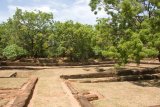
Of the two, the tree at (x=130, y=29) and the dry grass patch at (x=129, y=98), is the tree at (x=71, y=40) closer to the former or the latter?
the tree at (x=130, y=29)


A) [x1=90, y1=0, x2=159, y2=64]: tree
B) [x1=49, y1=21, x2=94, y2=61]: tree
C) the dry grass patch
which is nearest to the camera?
the dry grass patch

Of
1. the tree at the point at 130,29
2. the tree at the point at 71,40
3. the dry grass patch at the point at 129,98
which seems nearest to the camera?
the dry grass patch at the point at 129,98

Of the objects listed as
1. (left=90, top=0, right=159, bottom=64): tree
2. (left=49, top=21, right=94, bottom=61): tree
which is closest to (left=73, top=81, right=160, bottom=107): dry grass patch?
(left=90, top=0, right=159, bottom=64): tree

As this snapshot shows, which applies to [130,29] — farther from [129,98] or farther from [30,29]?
[30,29]

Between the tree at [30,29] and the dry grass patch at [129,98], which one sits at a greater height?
the tree at [30,29]

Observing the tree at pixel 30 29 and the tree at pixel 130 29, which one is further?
the tree at pixel 30 29

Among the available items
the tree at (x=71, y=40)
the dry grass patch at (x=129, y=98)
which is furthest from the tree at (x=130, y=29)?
the tree at (x=71, y=40)

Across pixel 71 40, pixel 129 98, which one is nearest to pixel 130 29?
pixel 129 98

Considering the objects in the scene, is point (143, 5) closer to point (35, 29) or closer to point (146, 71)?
point (146, 71)

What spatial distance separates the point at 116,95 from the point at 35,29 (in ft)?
105

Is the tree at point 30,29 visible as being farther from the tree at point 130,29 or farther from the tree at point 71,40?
the tree at point 130,29

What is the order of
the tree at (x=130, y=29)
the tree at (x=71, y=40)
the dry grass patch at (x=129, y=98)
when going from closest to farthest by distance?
the dry grass patch at (x=129, y=98) → the tree at (x=130, y=29) → the tree at (x=71, y=40)

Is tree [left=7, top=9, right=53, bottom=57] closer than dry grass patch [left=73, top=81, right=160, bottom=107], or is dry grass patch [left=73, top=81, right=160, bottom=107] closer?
dry grass patch [left=73, top=81, right=160, bottom=107]

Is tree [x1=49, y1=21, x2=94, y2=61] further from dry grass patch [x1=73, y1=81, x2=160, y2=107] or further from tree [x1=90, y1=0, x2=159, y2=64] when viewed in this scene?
dry grass patch [x1=73, y1=81, x2=160, y2=107]
